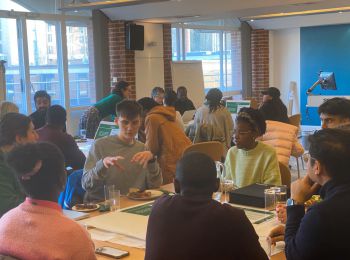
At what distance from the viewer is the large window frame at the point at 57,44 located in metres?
8.25

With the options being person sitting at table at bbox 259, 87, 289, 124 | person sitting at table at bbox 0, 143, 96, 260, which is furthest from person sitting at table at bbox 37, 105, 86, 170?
person sitting at table at bbox 259, 87, 289, 124

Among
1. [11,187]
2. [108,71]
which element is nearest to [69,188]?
[11,187]

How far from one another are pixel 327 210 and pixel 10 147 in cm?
188

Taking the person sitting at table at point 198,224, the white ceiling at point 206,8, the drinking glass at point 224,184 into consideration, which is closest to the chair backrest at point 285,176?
the drinking glass at point 224,184

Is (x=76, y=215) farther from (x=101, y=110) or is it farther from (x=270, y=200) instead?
(x=101, y=110)

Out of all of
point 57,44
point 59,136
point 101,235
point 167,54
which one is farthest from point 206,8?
point 101,235

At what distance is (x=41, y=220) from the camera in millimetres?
1724

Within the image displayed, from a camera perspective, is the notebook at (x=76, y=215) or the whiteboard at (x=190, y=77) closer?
the notebook at (x=76, y=215)

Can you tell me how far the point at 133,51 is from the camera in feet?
30.6

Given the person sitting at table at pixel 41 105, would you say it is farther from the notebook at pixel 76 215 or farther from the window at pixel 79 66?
the notebook at pixel 76 215

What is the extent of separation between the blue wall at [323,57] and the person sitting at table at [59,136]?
8.44 m

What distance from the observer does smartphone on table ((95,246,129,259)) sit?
2182mm

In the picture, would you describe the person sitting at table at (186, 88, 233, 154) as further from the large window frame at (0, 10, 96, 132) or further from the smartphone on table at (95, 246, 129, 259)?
the smartphone on table at (95, 246, 129, 259)

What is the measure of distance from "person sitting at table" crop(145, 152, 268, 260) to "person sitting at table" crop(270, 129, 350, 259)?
18 centimetres
